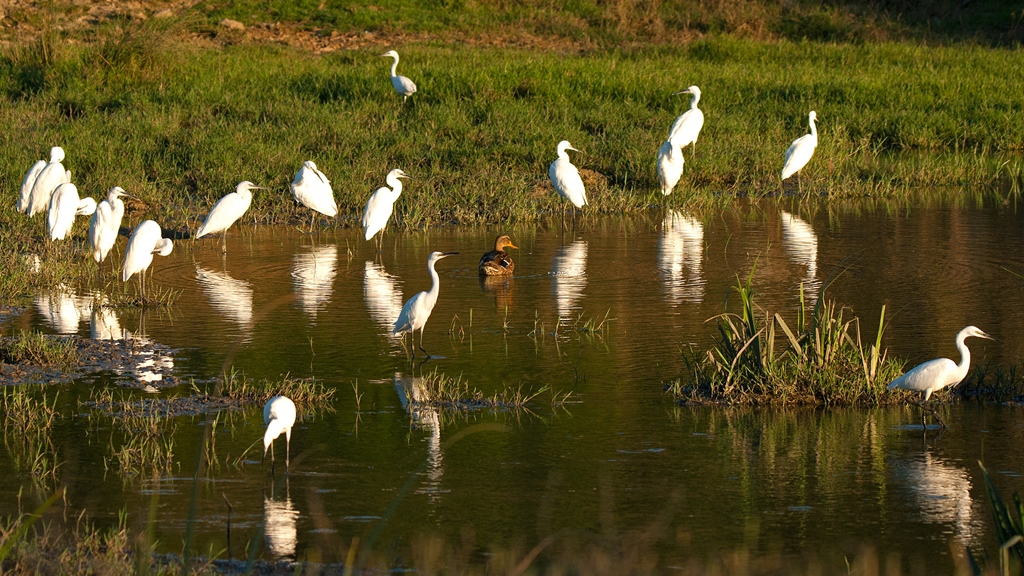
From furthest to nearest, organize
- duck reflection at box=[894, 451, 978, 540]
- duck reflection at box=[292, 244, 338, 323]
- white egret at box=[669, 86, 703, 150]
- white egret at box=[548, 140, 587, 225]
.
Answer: white egret at box=[669, 86, 703, 150], white egret at box=[548, 140, 587, 225], duck reflection at box=[292, 244, 338, 323], duck reflection at box=[894, 451, 978, 540]

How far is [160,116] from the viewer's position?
17562mm

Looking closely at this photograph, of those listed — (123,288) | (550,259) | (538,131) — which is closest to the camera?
(123,288)

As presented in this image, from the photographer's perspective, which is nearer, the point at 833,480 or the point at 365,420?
the point at 833,480

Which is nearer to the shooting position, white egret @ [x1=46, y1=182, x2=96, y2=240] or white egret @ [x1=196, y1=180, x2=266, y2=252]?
white egret @ [x1=46, y1=182, x2=96, y2=240]

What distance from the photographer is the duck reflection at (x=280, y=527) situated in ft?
16.7

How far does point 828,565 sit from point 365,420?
279cm

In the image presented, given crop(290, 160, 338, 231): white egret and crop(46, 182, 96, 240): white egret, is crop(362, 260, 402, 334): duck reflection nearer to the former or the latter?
crop(290, 160, 338, 231): white egret

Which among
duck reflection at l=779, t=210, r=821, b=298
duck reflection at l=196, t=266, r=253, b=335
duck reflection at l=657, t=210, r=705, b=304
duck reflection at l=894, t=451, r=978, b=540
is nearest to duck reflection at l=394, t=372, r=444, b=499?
duck reflection at l=196, t=266, r=253, b=335

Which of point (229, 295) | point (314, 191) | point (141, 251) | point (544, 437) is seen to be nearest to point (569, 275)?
point (229, 295)

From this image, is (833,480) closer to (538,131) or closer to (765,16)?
(538,131)

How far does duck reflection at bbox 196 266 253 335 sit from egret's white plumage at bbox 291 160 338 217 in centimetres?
194

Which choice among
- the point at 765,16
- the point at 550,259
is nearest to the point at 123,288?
the point at 550,259

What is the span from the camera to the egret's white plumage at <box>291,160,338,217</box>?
1345cm

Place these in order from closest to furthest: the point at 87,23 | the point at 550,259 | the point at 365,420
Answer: the point at 365,420, the point at 550,259, the point at 87,23
